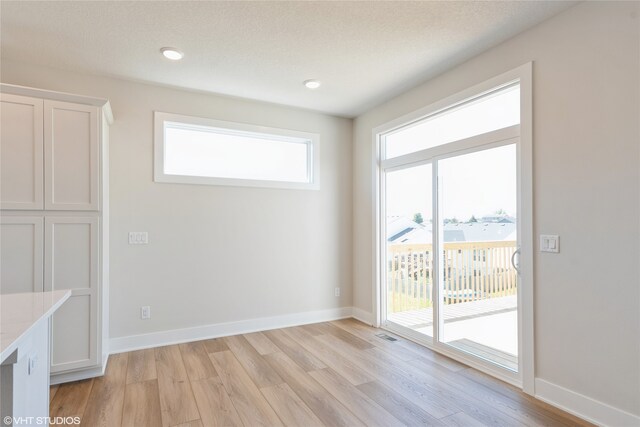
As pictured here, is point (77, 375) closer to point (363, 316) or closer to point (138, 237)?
point (138, 237)

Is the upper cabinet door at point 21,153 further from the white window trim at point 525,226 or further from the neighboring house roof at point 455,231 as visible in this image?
the white window trim at point 525,226

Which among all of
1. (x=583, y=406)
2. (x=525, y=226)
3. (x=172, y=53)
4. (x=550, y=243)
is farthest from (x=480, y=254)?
(x=172, y=53)

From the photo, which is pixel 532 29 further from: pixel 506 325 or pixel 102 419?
pixel 102 419

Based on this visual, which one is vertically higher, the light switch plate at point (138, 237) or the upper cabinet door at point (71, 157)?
the upper cabinet door at point (71, 157)

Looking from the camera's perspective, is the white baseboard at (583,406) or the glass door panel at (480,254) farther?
the glass door panel at (480,254)

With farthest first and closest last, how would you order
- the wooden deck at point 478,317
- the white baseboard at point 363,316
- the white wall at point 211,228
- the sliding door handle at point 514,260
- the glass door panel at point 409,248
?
1. the white baseboard at point 363,316
2. the glass door panel at point 409,248
3. the white wall at point 211,228
4. the wooden deck at point 478,317
5. the sliding door handle at point 514,260

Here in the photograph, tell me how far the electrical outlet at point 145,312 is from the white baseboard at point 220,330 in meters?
0.18

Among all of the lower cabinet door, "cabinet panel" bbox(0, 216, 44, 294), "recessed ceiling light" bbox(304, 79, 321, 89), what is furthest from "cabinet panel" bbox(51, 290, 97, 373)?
"recessed ceiling light" bbox(304, 79, 321, 89)

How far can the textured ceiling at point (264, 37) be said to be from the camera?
2.24m

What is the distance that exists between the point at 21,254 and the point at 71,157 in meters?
0.82

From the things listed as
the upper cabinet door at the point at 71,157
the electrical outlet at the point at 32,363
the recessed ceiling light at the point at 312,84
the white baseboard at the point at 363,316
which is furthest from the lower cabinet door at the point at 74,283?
the white baseboard at the point at 363,316

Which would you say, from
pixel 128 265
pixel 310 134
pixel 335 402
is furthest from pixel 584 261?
pixel 128 265

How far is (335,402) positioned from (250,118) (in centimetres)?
312

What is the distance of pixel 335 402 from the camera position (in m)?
2.35
